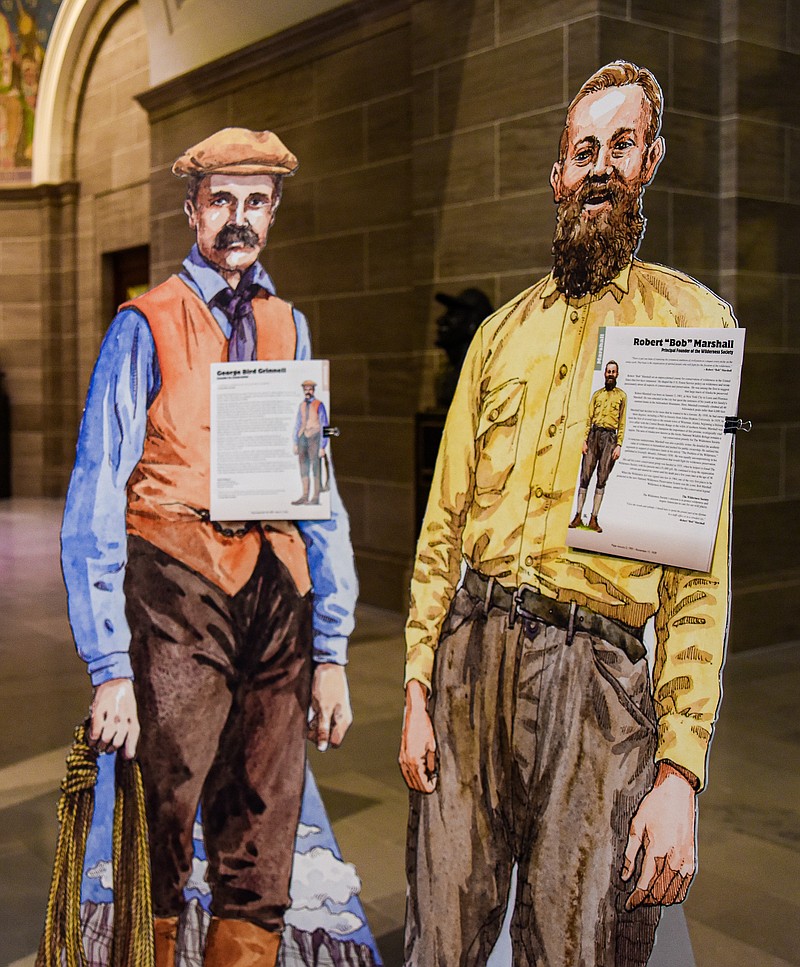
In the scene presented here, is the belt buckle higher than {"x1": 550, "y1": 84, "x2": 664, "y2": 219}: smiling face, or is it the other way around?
{"x1": 550, "y1": 84, "x2": 664, "y2": 219}: smiling face

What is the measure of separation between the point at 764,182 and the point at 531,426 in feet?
17.4

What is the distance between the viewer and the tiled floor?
3900 mm

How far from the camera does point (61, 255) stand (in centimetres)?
1722

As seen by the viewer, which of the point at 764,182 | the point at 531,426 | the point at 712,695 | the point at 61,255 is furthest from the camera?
the point at 61,255

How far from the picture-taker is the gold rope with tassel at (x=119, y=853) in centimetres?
284

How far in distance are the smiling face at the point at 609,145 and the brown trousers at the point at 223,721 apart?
1123 millimetres

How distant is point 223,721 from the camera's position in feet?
9.59

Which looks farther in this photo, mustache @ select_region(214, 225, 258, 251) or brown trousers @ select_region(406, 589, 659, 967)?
mustache @ select_region(214, 225, 258, 251)

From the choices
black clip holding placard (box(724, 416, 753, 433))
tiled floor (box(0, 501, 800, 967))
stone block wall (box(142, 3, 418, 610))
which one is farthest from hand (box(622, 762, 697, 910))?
stone block wall (box(142, 3, 418, 610))

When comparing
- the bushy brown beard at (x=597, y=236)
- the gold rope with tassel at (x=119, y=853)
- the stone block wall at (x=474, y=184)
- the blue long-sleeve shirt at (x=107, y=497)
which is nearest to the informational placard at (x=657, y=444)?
the bushy brown beard at (x=597, y=236)

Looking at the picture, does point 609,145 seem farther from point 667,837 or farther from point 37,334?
point 37,334

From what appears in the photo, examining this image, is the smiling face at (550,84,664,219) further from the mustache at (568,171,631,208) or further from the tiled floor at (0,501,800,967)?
the tiled floor at (0,501,800,967)

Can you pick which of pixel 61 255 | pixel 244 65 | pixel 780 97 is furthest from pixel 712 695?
pixel 61 255

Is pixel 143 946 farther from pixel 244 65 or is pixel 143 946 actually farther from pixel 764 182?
pixel 244 65
